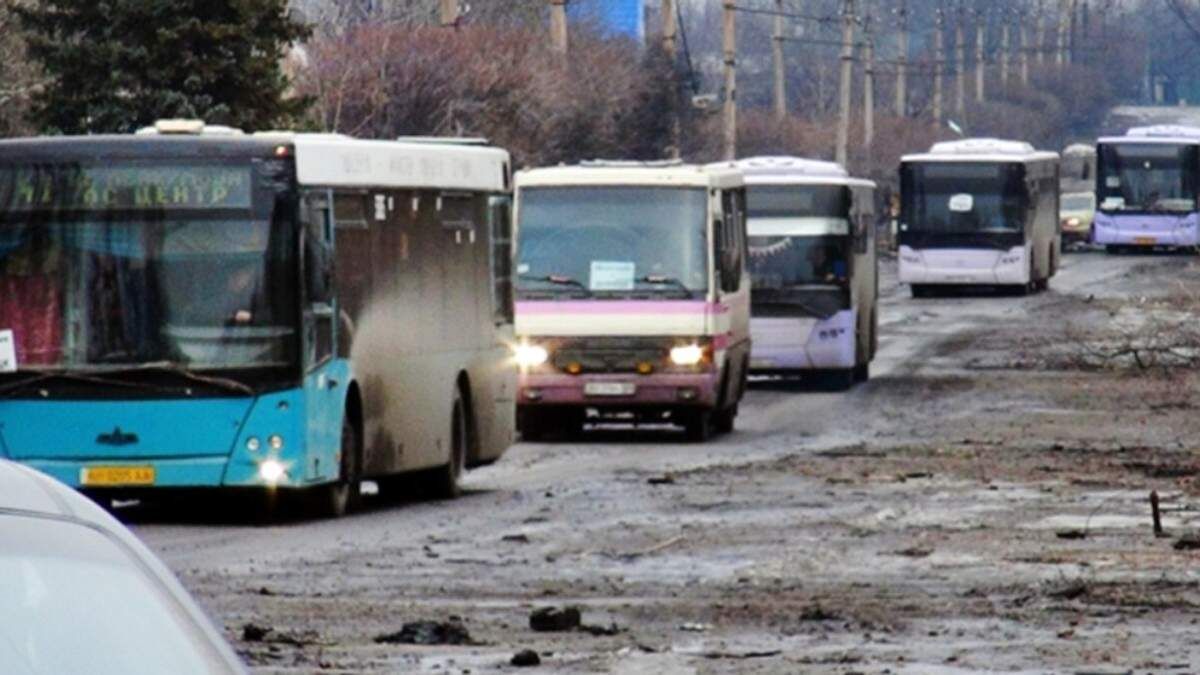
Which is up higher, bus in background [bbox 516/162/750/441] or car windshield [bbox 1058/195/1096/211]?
bus in background [bbox 516/162/750/441]

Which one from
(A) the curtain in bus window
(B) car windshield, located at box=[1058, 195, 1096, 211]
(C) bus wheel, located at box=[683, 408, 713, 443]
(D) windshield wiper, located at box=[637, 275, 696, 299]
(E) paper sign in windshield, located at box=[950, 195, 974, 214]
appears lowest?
(B) car windshield, located at box=[1058, 195, 1096, 211]

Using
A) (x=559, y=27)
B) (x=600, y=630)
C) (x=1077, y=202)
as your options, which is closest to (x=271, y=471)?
(x=600, y=630)

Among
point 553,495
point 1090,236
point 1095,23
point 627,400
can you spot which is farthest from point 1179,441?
point 1095,23

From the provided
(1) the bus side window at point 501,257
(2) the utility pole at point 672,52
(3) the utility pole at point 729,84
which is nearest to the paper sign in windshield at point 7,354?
(1) the bus side window at point 501,257

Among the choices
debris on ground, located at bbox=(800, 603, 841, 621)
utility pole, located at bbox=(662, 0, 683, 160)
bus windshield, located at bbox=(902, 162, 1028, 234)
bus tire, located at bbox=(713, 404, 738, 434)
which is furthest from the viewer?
utility pole, located at bbox=(662, 0, 683, 160)

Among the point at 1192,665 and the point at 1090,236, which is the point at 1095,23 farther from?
the point at 1192,665

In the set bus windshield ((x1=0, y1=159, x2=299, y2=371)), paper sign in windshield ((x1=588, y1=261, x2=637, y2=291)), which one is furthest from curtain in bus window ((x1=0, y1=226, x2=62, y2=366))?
paper sign in windshield ((x1=588, y1=261, x2=637, y2=291))

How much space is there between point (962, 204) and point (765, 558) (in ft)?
158

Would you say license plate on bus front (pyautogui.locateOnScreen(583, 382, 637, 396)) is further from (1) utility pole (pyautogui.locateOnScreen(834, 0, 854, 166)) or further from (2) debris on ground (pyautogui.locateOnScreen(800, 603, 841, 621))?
(1) utility pole (pyautogui.locateOnScreen(834, 0, 854, 166))

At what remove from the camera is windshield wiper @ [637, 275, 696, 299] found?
3095 cm

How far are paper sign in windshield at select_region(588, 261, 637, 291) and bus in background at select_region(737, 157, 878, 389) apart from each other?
8615 mm

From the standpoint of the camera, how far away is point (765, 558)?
18031 millimetres

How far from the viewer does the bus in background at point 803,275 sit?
1569 inches

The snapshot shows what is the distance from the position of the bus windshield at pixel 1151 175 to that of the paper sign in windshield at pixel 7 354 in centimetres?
6768
